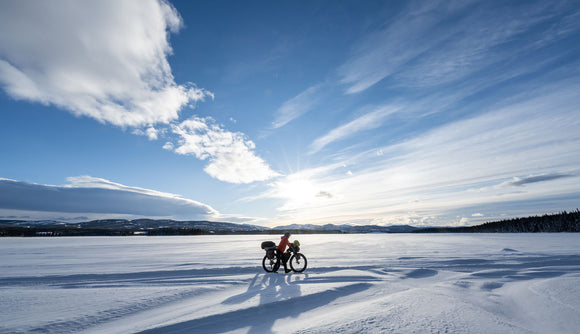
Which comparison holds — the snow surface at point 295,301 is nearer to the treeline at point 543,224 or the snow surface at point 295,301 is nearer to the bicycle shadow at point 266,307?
the bicycle shadow at point 266,307

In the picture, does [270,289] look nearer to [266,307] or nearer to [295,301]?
[295,301]

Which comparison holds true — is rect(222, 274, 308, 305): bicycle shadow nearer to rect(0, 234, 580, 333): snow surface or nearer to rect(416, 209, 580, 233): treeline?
rect(0, 234, 580, 333): snow surface

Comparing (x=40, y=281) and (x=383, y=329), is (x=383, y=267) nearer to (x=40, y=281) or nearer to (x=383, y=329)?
(x=383, y=329)

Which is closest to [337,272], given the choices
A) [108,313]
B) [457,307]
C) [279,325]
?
[457,307]

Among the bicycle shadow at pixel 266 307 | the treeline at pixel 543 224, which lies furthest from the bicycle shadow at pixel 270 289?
the treeline at pixel 543 224

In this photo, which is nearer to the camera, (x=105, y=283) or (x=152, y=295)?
(x=152, y=295)

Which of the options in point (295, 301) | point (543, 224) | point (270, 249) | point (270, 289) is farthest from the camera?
point (543, 224)

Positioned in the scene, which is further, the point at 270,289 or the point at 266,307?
the point at 270,289

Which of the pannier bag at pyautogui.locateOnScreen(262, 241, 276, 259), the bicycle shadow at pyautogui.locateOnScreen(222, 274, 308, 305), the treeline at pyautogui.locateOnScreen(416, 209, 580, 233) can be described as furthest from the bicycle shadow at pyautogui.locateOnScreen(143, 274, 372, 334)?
the treeline at pyautogui.locateOnScreen(416, 209, 580, 233)

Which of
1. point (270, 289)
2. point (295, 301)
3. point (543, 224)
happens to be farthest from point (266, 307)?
point (543, 224)

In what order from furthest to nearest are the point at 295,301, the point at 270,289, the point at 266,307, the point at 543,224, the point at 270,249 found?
the point at 543,224
the point at 270,249
the point at 270,289
the point at 295,301
the point at 266,307

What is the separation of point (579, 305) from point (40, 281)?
618 inches

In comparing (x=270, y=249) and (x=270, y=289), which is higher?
(x=270, y=249)

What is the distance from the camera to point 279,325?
4766mm
